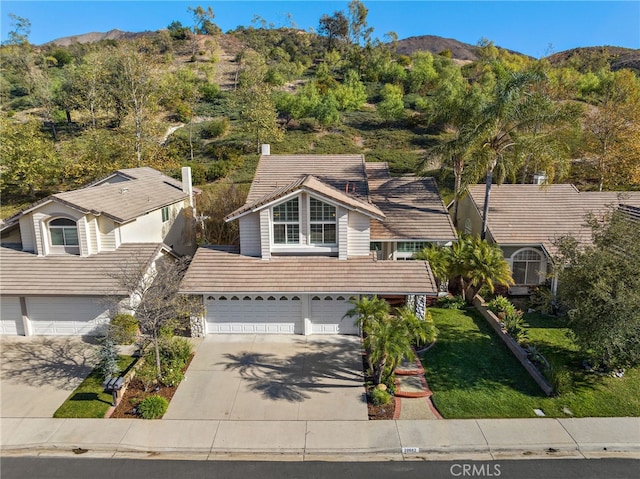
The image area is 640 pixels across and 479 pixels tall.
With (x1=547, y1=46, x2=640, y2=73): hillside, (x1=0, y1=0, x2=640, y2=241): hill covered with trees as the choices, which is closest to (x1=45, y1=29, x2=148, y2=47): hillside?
(x1=0, y1=0, x2=640, y2=241): hill covered with trees

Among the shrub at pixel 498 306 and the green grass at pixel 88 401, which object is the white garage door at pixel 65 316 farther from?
the shrub at pixel 498 306

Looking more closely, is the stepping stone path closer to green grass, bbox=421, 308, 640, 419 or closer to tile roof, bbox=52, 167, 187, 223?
green grass, bbox=421, 308, 640, 419

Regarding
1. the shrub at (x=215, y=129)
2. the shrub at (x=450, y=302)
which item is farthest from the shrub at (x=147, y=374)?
the shrub at (x=215, y=129)

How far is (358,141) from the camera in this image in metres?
50.8

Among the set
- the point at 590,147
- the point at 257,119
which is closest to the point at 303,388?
the point at 590,147

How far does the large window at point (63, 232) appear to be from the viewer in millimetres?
18562

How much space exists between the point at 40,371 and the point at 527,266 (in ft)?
69.8

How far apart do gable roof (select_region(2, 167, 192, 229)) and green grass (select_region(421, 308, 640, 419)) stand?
14.0 m

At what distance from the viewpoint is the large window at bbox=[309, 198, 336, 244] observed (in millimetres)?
18172

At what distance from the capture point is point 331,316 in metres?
17.5

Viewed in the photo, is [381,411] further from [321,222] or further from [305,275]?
[321,222]

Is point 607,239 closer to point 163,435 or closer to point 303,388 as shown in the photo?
point 303,388

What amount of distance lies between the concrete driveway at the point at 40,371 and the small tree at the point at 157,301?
7.75 ft

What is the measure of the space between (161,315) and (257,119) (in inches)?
1274
